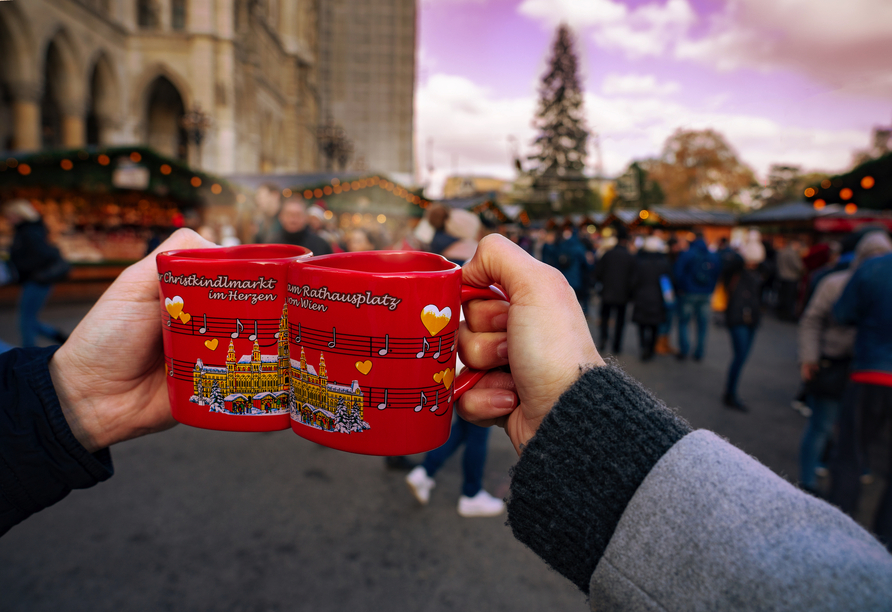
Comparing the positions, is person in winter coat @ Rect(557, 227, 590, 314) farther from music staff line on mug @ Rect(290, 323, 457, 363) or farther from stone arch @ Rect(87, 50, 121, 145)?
stone arch @ Rect(87, 50, 121, 145)

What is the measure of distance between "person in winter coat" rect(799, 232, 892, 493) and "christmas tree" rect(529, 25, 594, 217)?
132 ft

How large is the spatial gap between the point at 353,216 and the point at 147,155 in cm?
849

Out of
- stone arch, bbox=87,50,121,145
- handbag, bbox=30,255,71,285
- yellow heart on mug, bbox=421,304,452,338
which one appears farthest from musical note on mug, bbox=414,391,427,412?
stone arch, bbox=87,50,121,145

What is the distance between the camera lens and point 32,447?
91 centimetres

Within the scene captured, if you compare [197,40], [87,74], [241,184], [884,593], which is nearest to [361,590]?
[884,593]

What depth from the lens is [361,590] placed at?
89.5 inches

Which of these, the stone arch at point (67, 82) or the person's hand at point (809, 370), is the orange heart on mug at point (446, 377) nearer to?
the person's hand at point (809, 370)

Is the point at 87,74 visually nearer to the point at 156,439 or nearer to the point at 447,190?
the point at 156,439

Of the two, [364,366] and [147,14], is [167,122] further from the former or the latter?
[364,366]

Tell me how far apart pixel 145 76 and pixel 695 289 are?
75.8 feet

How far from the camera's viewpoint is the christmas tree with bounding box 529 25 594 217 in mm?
42469

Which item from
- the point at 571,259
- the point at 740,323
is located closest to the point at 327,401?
the point at 740,323

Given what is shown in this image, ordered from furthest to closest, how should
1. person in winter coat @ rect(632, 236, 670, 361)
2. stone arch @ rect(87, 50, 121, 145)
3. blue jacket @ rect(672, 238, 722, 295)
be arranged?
stone arch @ rect(87, 50, 121, 145)
blue jacket @ rect(672, 238, 722, 295)
person in winter coat @ rect(632, 236, 670, 361)

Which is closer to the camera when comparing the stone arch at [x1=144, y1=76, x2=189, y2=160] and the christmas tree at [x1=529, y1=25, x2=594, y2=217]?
the stone arch at [x1=144, y1=76, x2=189, y2=160]
